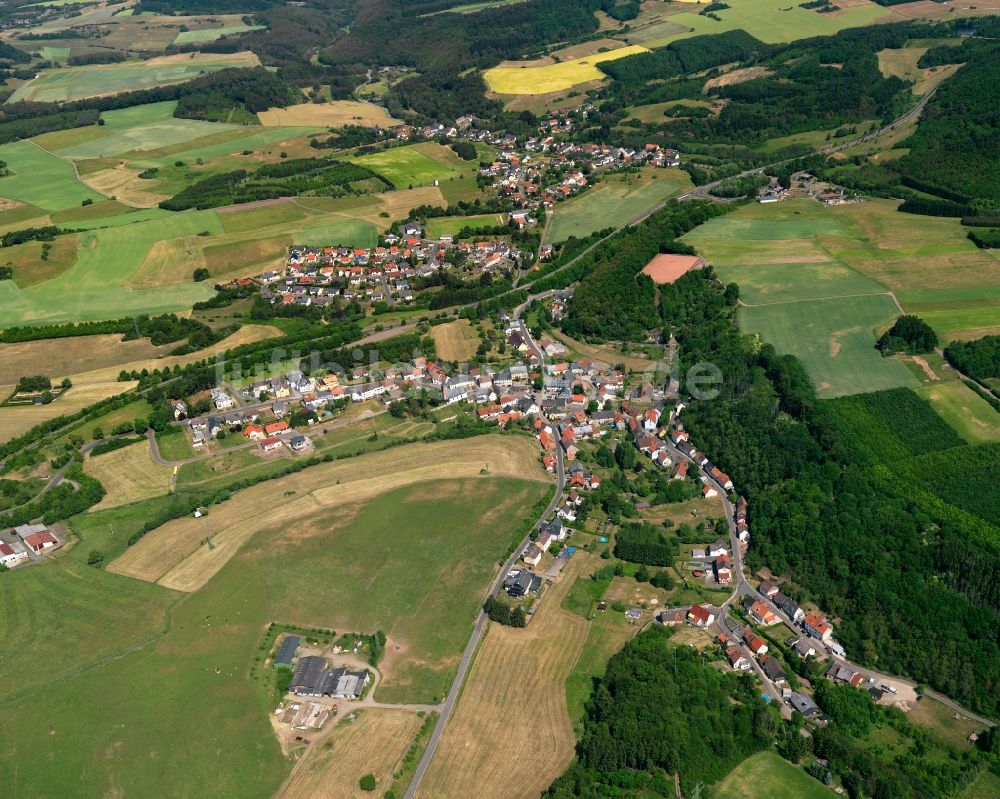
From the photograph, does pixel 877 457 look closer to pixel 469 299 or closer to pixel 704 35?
pixel 469 299

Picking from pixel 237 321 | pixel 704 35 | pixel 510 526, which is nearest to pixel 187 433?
pixel 237 321

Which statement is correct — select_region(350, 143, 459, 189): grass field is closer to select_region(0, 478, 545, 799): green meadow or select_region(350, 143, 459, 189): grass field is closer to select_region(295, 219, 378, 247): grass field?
select_region(295, 219, 378, 247): grass field

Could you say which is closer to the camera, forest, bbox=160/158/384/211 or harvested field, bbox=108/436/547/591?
harvested field, bbox=108/436/547/591

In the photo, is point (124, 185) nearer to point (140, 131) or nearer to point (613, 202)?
point (140, 131)

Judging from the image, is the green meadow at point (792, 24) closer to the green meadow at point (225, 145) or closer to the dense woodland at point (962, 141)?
the dense woodland at point (962, 141)

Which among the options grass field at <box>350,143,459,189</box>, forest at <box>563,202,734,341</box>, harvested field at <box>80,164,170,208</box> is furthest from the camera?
grass field at <box>350,143,459,189</box>

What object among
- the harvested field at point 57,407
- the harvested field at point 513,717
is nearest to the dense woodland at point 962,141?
the harvested field at point 513,717

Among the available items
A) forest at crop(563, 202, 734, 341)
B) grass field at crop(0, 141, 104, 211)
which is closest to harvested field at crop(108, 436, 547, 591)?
forest at crop(563, 202, 734, 341)
